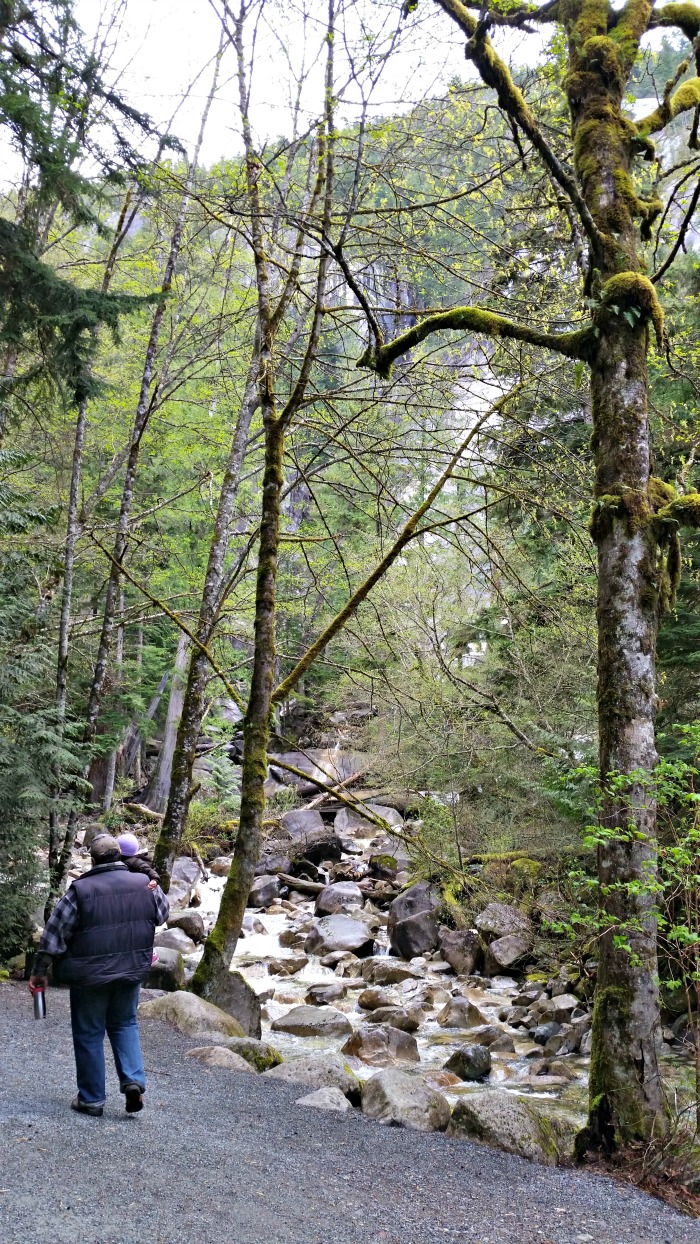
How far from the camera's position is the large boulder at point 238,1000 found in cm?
740

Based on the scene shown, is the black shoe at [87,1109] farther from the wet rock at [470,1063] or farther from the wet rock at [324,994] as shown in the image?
the wet rock at [324,994]

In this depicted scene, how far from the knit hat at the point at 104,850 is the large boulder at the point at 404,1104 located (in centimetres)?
245

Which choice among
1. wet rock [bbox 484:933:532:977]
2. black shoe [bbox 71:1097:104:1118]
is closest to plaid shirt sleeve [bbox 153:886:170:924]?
black shoe [bbox 71:1097:104:1118]

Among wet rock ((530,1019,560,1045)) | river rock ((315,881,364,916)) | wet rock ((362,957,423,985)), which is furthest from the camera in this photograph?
river rock ((315,881,364,916))

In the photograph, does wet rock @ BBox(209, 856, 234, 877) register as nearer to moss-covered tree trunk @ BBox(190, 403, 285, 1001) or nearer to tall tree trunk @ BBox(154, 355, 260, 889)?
tall tree trunk @ BBox(154, 355, 260, 889)

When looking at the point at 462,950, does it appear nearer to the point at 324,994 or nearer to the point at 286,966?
the point at 324,994

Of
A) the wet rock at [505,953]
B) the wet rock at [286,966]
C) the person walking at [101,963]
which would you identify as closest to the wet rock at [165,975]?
the wet rock at [286,966]

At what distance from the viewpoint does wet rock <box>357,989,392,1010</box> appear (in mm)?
9758

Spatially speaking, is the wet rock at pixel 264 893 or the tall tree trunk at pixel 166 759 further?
the tall tree trunk at pixel 166 759

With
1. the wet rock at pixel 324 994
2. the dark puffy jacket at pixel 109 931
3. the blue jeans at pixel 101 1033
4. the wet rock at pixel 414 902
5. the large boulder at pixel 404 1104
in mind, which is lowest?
the wet rock at pixel 324 994

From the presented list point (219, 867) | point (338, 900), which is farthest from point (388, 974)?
point (219, 867)

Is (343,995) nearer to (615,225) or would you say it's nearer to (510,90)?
(615,225)

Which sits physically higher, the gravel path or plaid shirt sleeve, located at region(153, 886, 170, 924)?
plaid shirt sleeve, located at region(153, 886, 170, 924)

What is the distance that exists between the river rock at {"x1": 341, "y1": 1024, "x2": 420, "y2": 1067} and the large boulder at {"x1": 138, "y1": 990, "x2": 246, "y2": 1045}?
1.30m
